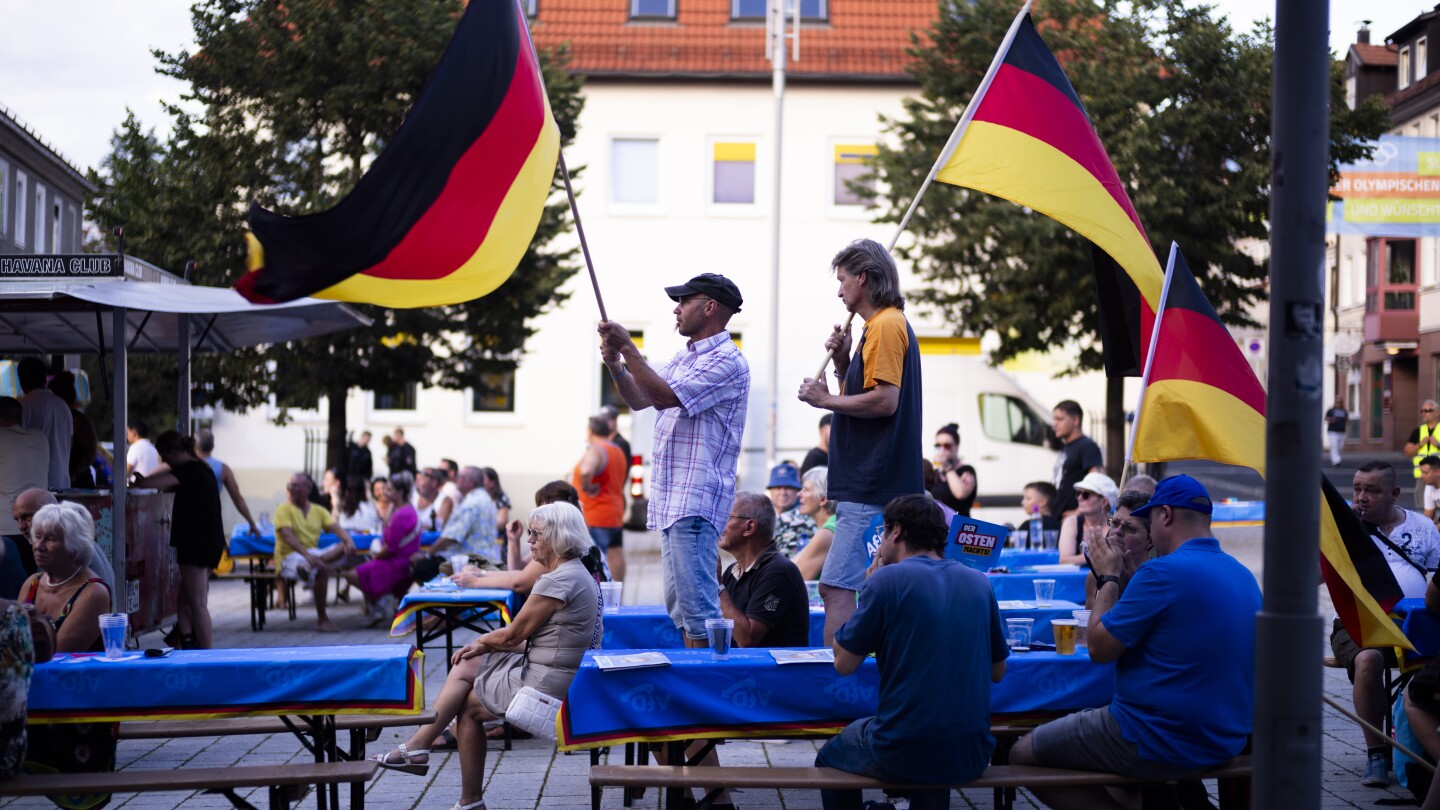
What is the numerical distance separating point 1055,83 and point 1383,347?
47.4 meters

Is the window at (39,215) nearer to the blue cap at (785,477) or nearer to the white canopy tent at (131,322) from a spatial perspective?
the white canopy tent at (131,322)

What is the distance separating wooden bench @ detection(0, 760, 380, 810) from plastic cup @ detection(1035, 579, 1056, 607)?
383cm

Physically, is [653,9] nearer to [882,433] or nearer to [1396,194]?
[1396,194]

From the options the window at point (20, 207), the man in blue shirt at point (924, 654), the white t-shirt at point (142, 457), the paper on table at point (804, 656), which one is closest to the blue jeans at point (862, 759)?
the man in blue shirt at point (924, 654)

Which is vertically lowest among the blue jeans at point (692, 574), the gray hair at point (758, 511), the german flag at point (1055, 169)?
the blue jeans at point (692, 574)

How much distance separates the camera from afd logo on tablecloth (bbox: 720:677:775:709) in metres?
5.93

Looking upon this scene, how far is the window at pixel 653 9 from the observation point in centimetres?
3400

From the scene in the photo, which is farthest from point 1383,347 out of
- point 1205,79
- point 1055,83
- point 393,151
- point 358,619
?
point 393,151

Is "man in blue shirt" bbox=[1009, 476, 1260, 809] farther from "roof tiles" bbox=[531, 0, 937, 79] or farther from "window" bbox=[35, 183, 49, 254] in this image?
"window" bbox=[35, 183, 49, 254]

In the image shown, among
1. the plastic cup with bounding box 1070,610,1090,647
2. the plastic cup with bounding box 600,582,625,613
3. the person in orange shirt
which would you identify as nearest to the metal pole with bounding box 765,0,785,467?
the person in orange shirt

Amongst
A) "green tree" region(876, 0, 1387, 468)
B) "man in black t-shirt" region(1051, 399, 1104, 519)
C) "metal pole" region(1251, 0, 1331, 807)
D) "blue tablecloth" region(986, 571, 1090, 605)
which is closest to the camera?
"metal pole" region(1251, 0, 1331, 807)

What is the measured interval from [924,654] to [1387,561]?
3261 millimetres

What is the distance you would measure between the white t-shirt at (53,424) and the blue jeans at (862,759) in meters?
7.55

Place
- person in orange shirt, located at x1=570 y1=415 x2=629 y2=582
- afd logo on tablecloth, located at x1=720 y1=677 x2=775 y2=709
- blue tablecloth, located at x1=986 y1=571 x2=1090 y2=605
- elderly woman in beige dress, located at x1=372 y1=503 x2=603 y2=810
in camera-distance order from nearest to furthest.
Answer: afd logo on tablecloth, located at x1=720 y1=677 x2=775 y2=709 → elderly woman in beige dress, located at x1=372 y1=503 x2=603 y2=810 → blue tablecloth, located at x1=986 y1=571 x2=1090 y2=605 → person in orange shirt, located at x1=570 y1=415 x2=629 y2=582
